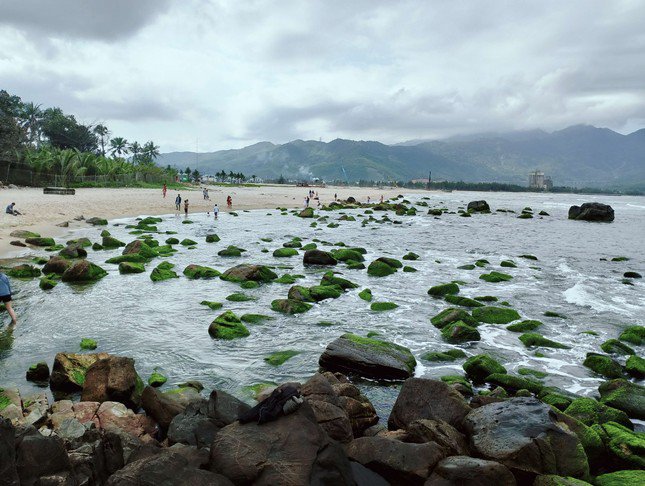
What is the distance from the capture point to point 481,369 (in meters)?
11.8

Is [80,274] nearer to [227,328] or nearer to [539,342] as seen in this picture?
[227,328]

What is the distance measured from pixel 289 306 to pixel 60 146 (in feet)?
379

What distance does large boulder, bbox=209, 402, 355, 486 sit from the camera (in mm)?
5848

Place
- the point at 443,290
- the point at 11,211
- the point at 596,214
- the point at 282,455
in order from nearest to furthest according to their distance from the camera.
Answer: the point at 282,455
the point at 443,290
the point at 11,211
the point at 596,214

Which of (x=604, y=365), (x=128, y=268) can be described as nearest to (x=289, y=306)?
(x=128, y=268)

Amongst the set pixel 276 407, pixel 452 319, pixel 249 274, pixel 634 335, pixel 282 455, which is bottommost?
pixel 634 335

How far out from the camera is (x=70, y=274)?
20703 mm

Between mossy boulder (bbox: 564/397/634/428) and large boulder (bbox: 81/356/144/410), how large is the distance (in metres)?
9.40

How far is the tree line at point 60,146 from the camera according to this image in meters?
66.6

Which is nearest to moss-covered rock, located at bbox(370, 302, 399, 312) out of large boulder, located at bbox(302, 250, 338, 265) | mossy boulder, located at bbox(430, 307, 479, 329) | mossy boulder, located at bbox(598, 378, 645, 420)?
mossy boulder, located at bbox(430, 307, 479, 329)

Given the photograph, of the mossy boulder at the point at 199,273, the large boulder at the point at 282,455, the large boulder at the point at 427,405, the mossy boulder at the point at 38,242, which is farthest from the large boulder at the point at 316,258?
the large boulder at the point at 282,455

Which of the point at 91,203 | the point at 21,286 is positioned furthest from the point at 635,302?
the point at 91,203

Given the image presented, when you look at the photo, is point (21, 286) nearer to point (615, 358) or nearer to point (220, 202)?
point (615, 358)

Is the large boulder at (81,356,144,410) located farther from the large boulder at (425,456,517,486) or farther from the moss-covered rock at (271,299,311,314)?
the moss-covered rock at (271,299,311,314)
